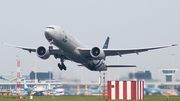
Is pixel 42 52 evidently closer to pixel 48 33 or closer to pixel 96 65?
pixel 48 33

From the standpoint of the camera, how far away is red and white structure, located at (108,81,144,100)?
46531mm

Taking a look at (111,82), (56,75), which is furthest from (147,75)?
(56,75)

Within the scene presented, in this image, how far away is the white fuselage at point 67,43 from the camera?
37.4m

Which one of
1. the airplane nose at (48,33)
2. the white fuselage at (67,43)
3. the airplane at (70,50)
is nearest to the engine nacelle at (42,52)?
the airplane at (70,50)

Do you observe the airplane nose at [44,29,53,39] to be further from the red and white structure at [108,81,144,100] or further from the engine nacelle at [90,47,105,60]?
the red and white structure at [108,81,144,100]

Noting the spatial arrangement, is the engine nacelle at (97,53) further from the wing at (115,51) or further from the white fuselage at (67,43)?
the white fuselage at (67,43)

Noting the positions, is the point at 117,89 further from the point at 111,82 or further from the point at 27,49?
the point at 27,49

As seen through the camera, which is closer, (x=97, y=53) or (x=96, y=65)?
(x=97, y=53)

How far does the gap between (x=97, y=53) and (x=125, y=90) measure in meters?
8.89

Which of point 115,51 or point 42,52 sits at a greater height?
point 115,51

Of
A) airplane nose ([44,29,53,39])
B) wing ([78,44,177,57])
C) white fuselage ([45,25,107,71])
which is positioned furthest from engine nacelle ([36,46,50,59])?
airplane nose ([44,29,53,39])

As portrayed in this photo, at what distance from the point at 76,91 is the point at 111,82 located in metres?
8.88

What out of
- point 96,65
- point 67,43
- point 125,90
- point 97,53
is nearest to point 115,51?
point 97,53

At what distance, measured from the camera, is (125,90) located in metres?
46.9
